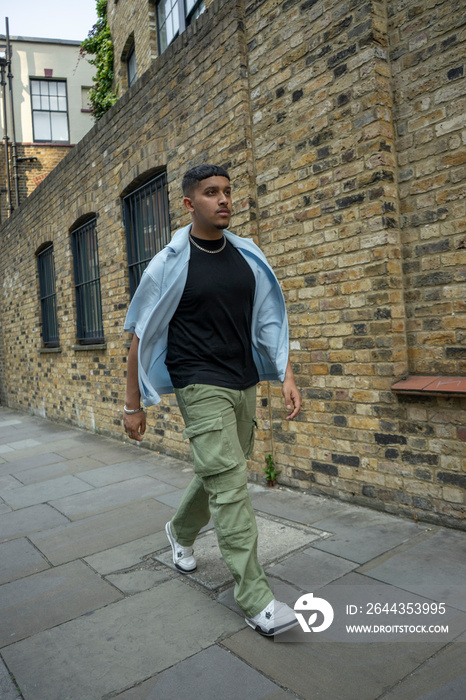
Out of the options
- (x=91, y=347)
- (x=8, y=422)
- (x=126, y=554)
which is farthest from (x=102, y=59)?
(x=126, y=554)

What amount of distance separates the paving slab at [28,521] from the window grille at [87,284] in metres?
3.79

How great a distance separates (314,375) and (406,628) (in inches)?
85.6

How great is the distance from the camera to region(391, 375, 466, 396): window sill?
3129mm

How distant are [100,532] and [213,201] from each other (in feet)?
8.19

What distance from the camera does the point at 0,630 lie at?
8.20ft

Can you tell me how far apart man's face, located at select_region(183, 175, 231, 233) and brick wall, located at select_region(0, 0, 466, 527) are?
1.45m

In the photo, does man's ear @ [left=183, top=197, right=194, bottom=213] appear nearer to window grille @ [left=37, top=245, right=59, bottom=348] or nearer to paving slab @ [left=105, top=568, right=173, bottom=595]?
paving slab @ [left=105, top=568, right=173, bottom=595]

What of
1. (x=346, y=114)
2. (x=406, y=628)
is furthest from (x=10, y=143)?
(x=406, y=628)

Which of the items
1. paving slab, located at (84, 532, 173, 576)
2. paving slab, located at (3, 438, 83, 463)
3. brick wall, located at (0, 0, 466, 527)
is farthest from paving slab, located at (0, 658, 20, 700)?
paving slab, located at (3, 438, 83, 463)

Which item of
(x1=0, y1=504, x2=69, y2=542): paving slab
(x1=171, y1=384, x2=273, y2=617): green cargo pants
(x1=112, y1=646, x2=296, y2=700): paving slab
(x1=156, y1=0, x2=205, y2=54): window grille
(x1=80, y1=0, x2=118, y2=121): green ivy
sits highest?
(x1=80, y1=0, x2=118, y2=121): green ivy

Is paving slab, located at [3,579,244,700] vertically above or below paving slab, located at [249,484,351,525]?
below

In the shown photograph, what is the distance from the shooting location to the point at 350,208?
377cm

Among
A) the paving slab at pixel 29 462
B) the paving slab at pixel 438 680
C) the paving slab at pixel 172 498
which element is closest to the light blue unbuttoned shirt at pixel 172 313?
the paving slab at pixel 438 680

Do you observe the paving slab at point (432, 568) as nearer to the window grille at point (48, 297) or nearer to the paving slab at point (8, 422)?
the window grille at point (48, 297)
